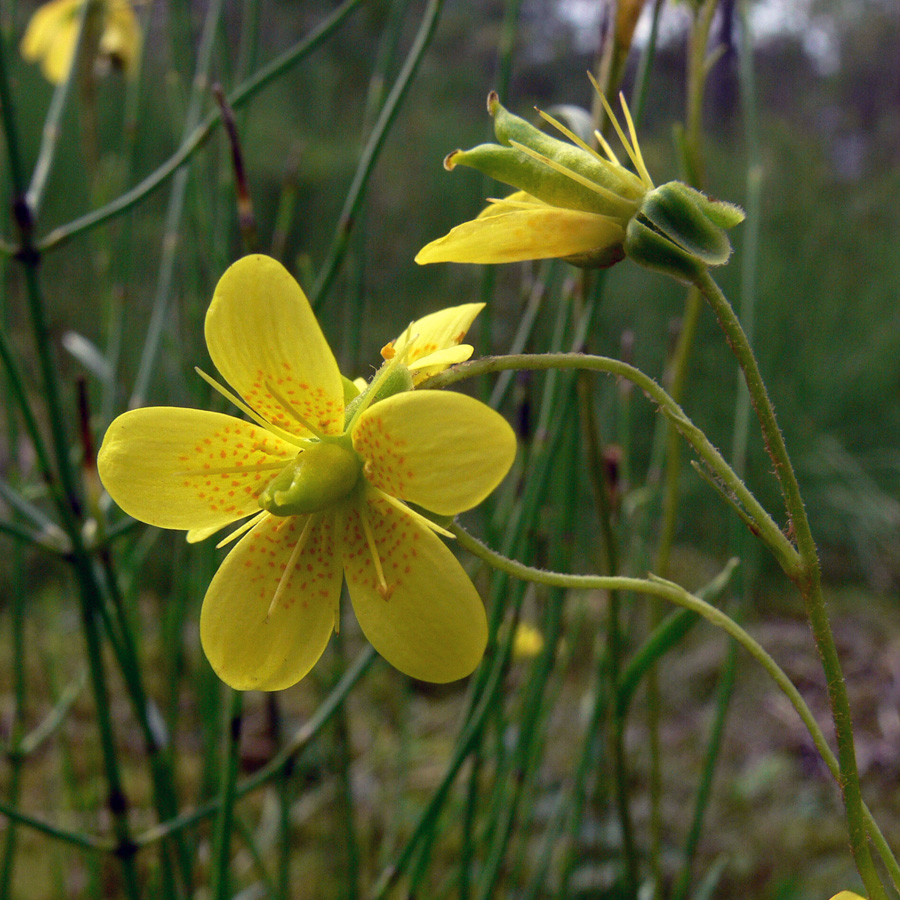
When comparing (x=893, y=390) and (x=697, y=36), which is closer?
(x=697, y=36)

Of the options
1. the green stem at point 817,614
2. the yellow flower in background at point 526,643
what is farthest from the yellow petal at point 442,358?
the yellow flower in background at point 526,643

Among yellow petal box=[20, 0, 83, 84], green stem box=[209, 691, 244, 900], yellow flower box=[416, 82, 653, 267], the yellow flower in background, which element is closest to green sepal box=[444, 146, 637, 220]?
yellow flower box=[416, 82, 653, 267]

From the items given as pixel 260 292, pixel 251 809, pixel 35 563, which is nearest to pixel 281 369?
pixel 260 292

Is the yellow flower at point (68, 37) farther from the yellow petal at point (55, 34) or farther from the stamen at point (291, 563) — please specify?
the stamen at point (291, 563)

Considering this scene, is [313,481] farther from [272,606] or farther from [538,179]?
[538,179]

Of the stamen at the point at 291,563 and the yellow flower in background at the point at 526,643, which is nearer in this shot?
the stamen at the point at 291,563

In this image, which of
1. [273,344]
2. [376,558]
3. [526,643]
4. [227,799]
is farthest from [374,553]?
[526,643]

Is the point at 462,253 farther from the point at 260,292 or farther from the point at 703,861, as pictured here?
the point at 703,861
